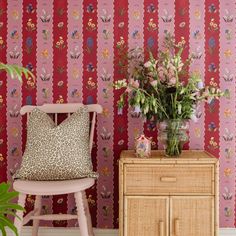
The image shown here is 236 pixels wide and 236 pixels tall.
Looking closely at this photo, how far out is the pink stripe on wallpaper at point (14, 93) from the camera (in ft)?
9.36

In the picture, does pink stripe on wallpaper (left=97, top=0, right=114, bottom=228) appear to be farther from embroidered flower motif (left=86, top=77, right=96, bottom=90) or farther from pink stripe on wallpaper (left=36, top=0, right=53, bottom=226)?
pink stripe on wallpaper (left=36, top=0, right=53, bottom=226)

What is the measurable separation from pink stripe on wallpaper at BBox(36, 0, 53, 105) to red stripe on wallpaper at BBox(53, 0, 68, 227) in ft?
0.09

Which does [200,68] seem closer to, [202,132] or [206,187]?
[202,132]

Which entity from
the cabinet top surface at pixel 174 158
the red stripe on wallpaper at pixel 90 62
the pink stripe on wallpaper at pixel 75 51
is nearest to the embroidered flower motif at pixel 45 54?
the pink stripe on wallpaper at pixel 75 51

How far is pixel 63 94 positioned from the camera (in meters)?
2.85

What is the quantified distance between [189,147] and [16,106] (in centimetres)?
127

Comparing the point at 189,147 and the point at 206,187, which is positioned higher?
the point at 189,147

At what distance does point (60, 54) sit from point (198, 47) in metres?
0.98

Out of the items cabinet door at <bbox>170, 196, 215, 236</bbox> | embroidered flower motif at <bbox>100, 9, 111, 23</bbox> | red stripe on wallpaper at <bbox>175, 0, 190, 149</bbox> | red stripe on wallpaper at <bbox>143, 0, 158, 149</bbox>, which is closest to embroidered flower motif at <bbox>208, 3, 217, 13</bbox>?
red stripe on wallpaper at <bbox>175, 0, 190, 149</bbox>

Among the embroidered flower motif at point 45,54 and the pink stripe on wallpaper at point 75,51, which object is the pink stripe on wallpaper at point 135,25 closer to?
the pink stripe on wallpaper at point 75,51

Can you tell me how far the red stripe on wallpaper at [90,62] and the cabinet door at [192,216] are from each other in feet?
2.27

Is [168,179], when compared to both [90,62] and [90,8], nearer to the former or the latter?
[90,62]

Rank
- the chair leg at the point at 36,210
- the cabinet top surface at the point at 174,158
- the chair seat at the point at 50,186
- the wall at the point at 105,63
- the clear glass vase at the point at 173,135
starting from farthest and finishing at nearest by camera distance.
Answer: the wall at the point at 105,63, the chair leg at the point at 36,210, the clear glass vase at the point at 173,135, the cabinet top surface at the point at 174,158, the chair seat at the point at 50,186

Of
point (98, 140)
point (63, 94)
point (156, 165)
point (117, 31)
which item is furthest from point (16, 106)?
point (156, 165)
